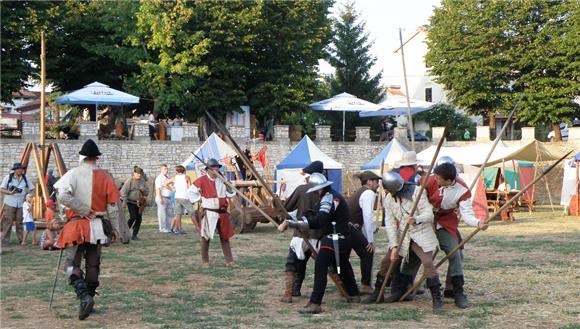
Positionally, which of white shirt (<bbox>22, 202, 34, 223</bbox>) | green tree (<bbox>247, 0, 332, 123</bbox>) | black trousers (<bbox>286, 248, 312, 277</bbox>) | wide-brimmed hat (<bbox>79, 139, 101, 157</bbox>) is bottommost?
black trousers (<bbox>286, 248, 312, 277</bbox>)

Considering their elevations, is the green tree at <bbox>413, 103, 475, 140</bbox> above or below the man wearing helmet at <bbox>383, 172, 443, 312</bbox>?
above

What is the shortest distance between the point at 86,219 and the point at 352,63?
42.9 metres

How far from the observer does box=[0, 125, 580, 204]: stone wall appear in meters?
30.9

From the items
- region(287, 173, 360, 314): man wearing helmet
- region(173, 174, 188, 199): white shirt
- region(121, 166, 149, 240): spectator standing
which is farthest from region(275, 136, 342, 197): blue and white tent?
region(287, 173, 360, 314): man wearing helmet

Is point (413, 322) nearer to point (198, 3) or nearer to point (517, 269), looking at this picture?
point (517, 269)

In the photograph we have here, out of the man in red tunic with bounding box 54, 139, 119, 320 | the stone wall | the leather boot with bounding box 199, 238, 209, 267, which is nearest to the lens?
the man in red tunic with bounding box 54, 139, 119, 320

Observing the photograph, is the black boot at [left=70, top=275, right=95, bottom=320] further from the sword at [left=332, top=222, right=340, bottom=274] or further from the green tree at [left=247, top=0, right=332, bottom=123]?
the green tree at [left=247, top=0, right=332, bottom=123]

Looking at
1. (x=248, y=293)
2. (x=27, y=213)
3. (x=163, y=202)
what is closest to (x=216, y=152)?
(x=163, y=202)

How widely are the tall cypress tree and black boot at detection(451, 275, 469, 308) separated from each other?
41716mm

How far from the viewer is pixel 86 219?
27.7 ft

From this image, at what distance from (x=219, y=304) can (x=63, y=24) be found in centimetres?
3138

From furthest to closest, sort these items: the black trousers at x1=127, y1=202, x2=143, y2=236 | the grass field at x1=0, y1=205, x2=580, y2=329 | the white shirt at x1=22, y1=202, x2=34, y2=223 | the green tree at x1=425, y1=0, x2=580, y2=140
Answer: the green tree at x1=425, y1=0, x2=580, y2=140
the black trousers at x1=127, y1=202, x2=143, y2=236
the white shirt at x1=22, y1=202, x2=34, y2=223
the grass field at x1=0, y1=205, x2=580, y2=329

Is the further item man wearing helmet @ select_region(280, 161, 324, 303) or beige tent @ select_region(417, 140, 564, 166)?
beige tent @ select_region(417, 140, 564, 166)

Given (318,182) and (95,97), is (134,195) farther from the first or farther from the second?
(95,97)
